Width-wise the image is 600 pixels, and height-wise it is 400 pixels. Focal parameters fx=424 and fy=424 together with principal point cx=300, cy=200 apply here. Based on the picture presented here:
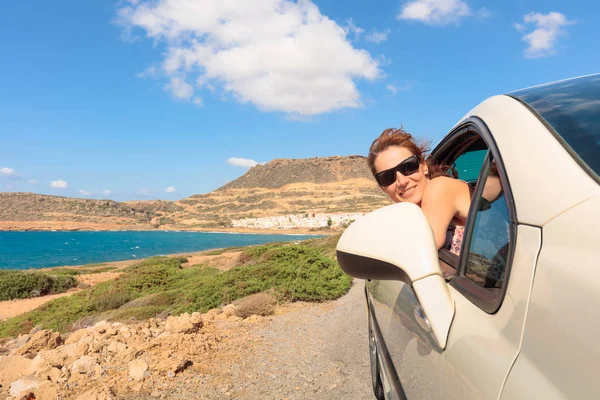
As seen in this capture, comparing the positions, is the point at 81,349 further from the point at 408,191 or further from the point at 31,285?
the point at 31,285

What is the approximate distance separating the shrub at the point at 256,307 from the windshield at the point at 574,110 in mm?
6501

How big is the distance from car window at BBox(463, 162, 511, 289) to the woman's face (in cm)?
72

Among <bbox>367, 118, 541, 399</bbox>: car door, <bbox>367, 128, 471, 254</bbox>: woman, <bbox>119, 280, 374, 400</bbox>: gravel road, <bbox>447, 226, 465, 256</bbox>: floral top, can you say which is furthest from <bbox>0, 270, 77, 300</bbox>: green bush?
<bbox>447, 226, 465, 256</bbox>: floral top

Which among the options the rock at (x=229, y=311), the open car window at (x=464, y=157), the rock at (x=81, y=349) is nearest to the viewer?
the open car window at (x=464, y=157)

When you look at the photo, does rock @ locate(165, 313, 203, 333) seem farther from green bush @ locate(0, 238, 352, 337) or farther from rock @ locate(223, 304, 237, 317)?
green bush @ locate(0, 238, 352, 337)

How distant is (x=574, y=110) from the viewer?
1.32 m

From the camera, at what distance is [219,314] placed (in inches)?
290

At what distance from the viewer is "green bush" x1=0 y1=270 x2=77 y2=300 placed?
20062mm

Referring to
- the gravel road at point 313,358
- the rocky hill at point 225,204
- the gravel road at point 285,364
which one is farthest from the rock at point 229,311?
the rocky hill at point 225,204

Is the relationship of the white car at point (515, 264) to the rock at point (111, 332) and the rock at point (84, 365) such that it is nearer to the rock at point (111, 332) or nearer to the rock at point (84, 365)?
the rock at point (84, 365)

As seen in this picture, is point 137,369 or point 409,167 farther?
point 137,369

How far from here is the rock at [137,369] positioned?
14.3 ft

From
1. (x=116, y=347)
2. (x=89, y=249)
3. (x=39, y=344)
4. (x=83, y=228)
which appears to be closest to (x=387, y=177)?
(x=116, y=347)

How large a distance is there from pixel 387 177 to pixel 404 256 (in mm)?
1240
